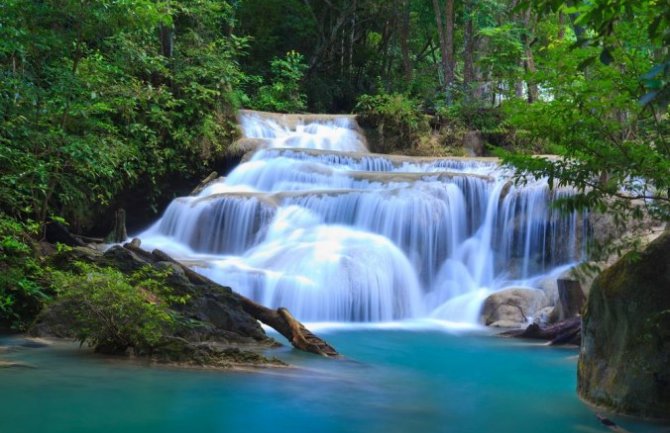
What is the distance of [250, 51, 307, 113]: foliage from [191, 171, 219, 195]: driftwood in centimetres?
787

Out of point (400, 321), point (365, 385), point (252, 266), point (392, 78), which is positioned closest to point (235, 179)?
point (252, 266)

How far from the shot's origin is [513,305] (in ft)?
40.6

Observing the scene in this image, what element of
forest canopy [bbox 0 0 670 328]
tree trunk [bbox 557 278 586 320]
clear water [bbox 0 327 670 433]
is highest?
forest canopy [bbox 0 0 670 328]

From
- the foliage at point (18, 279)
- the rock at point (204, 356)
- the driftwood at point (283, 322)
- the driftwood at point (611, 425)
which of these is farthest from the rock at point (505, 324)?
→ the foliage at point (18, 279)

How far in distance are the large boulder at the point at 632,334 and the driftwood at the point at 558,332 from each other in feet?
12.5

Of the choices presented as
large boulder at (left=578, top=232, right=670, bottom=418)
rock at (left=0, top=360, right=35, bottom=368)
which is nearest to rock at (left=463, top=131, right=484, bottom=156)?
large boulder at (left=578, top=232, right=670, bottom=418)

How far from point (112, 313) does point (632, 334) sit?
4638 mm

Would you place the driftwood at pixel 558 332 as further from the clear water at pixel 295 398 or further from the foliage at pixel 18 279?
the foliage at pixel 18 279

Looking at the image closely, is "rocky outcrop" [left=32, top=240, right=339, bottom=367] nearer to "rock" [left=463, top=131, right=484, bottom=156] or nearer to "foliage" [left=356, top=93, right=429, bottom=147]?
"foliage" [left=356, top=93, right=429, bottom=147]

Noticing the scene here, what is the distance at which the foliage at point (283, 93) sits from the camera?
26.2m

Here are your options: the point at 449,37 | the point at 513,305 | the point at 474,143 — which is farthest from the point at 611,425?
the point at 449,37

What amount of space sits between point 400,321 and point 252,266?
2.93 m

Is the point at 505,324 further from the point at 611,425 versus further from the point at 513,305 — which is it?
the point at 611,425

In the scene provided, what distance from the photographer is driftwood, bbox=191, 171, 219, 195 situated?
17719mm
